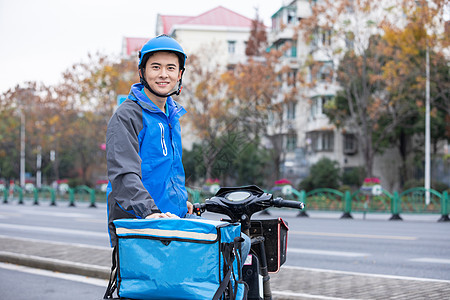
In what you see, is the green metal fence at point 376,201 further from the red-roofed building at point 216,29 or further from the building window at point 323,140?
the red-roofed building at point 216,29

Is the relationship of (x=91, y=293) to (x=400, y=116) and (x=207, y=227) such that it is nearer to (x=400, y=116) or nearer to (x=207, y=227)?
(x=207, y=227)

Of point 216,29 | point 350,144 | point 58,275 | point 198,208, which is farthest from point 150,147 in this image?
point 216,29

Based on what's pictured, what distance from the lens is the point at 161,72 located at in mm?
3123

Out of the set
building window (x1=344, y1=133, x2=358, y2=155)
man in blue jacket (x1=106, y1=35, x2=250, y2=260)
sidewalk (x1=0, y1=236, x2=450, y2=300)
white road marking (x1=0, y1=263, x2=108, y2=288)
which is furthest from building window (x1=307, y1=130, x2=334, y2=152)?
man in blue jacket (x1=106, y1=35, x2=250, y2=260)

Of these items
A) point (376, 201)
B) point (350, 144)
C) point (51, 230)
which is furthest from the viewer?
point (350, 144)

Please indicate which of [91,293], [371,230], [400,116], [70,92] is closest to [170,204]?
[91,293]

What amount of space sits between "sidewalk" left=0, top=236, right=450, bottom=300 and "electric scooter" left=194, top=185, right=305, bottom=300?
2.88 m

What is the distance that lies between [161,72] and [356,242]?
1038 cm

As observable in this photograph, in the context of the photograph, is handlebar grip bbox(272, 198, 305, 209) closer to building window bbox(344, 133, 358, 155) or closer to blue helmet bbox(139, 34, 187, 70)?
blue helmet bbox(139, 34, 187, 70)

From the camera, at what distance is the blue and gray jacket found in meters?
2.77

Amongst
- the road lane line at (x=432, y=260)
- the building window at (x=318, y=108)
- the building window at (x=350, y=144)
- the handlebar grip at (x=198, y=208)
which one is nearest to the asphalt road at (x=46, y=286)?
the handlebar grip at (x=198, y=208)

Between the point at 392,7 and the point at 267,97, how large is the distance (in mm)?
9599

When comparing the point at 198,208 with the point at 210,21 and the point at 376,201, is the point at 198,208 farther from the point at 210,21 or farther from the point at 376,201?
the point at 210,21

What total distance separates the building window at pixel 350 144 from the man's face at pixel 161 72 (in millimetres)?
45401
